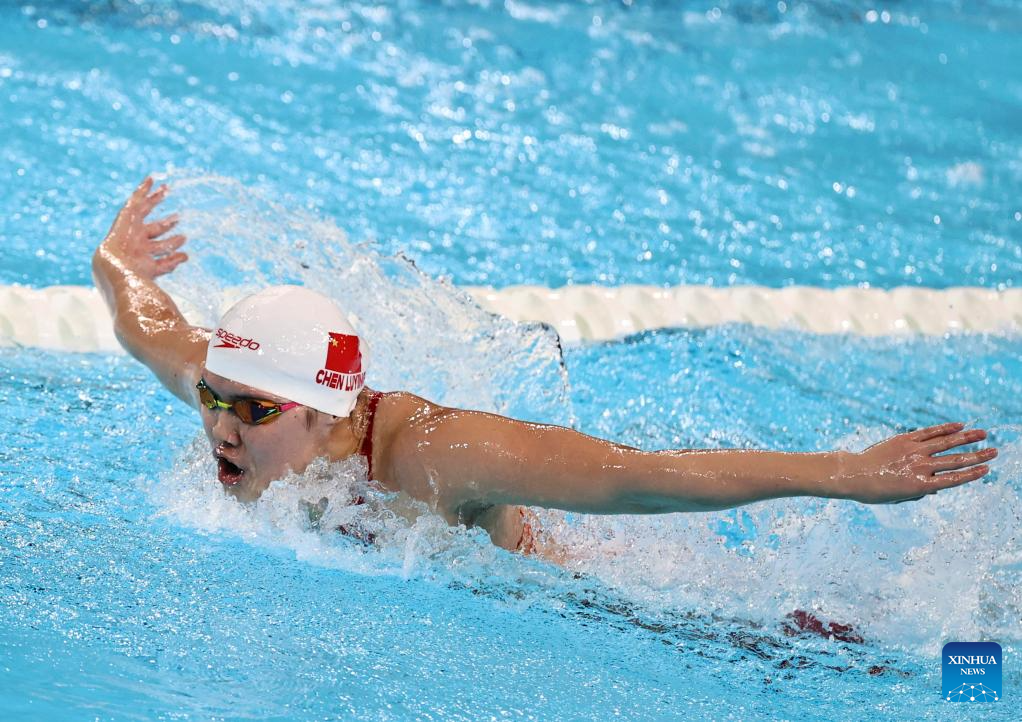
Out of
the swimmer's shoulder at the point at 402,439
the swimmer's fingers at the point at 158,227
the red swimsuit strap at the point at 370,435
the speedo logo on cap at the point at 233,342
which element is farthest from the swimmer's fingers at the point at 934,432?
the swimmer's fingers at the point at 158,227

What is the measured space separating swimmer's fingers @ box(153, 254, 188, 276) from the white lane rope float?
2.32ft

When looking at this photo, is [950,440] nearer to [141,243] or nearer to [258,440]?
[258,440]

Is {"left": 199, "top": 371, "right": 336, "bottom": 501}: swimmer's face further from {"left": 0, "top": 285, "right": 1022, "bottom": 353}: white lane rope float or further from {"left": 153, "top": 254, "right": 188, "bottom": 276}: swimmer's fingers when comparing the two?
{"left": 0, "top": 285, "right": 1022, "bottom": 353}: white lane rope float

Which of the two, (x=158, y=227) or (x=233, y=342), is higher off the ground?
(x=158, y=227)

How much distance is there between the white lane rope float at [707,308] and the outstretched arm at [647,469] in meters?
1.93

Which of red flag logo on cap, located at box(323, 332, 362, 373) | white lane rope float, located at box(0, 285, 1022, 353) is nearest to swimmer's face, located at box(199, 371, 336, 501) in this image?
red flag logo on cap, located at box(323, 332, 362, 373)

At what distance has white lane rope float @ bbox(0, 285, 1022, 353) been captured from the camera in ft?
13.8

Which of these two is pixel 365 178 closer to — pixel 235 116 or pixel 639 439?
pixel 235 116

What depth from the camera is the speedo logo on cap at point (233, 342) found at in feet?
8.39

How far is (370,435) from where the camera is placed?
8.75 ft

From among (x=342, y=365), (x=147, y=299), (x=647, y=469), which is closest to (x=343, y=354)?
(x=342, y=365)

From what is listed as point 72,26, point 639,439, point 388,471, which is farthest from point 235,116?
point 388,471

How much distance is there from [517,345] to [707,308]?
3.60 feet

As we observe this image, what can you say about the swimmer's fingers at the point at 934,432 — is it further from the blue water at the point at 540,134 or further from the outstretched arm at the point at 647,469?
the blue water at the point at 540,134
